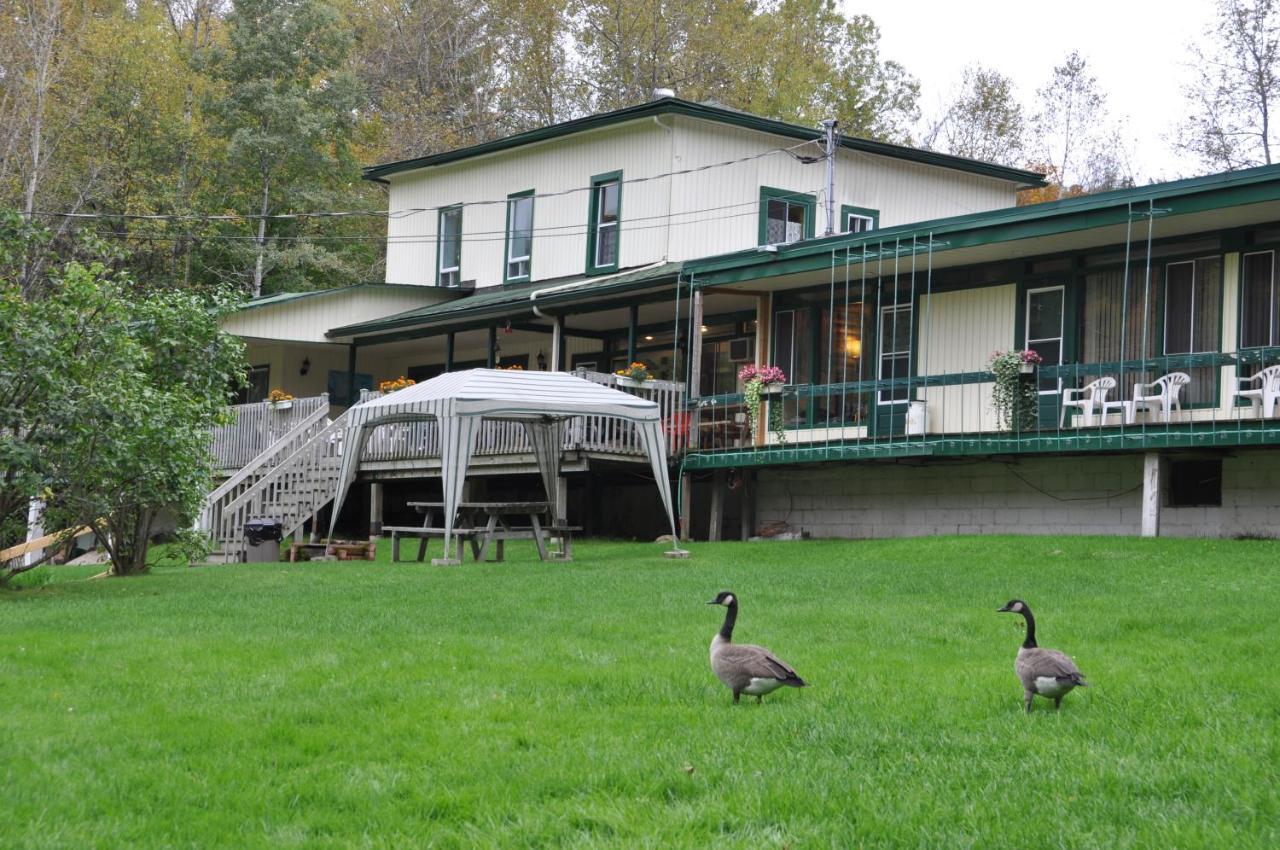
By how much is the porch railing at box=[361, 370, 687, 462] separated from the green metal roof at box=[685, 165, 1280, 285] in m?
2.17

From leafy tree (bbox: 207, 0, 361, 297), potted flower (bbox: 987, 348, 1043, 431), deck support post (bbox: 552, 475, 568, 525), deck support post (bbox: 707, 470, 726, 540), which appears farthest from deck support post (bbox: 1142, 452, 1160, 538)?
leafy tree (bbox: 207, 0, 361, 297)

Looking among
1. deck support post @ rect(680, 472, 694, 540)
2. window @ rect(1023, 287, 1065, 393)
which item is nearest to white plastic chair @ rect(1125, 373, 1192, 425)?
window @ rect(1023, 287, 1065, 393)

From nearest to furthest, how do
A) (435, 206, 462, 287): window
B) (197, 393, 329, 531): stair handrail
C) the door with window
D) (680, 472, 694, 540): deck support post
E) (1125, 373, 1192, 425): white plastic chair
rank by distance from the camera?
(1125, 373, 1192, 425): white plastic chair → the door with window → (680, 472, 694, 540): deck support post → (197, 393, 329, 531): stair handrail → (435, 206, 462, 287): window

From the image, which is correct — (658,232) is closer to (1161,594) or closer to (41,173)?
(1161,594)

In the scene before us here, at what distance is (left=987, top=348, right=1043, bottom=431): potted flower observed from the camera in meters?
19.9

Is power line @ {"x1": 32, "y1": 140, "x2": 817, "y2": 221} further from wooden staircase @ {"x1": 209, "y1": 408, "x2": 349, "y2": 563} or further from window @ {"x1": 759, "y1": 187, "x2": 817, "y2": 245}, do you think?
wooden staircase @ {"x1": 209, "y1": 408, "x2": 349, "y2": 563}

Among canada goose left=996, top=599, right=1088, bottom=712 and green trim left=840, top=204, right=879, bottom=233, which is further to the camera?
green trim left=840, top=204, right=879, bottom=233

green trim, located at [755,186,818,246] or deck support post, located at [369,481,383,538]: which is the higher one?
green trim, located at [755,186,818,246]

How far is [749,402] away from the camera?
76.8 ft

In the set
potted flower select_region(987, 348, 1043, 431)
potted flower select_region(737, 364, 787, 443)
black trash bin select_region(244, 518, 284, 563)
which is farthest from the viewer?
potted flower select_region(737, 364, 787, 443)

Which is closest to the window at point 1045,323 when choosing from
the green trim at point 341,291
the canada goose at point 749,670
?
the canada goose at point 749,670

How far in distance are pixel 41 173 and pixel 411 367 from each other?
486 inches

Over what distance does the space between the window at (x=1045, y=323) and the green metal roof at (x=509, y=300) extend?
6055 millimetres

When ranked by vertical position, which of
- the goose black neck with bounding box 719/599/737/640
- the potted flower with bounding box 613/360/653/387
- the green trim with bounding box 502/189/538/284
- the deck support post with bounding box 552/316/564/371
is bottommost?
the goose black neck with bounding box 719/599/737/640
